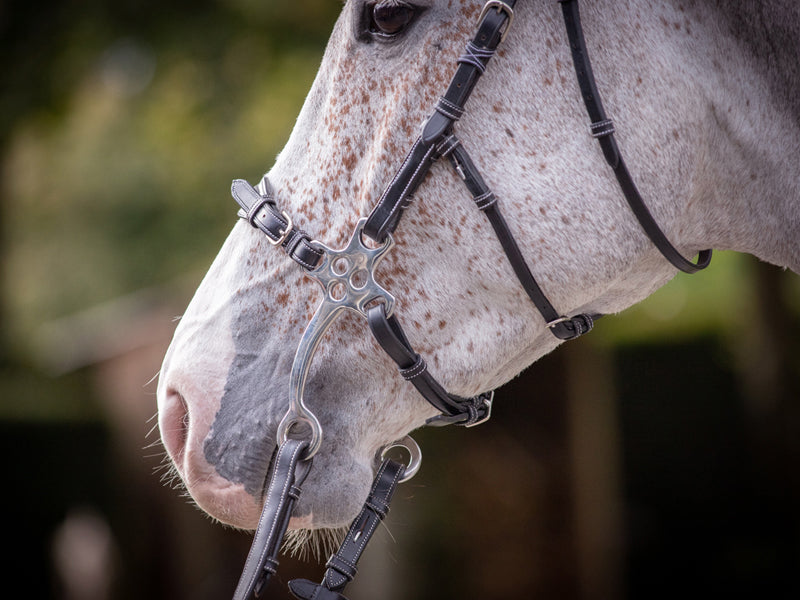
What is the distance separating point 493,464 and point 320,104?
5.71m

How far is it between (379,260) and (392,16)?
58cm

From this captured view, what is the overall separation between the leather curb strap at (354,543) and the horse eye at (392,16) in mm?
1094

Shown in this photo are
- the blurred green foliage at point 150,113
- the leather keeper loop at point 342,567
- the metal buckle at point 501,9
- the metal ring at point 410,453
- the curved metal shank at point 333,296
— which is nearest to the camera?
the metal buckle at point 501,9

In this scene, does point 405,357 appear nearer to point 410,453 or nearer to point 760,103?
point 410,453

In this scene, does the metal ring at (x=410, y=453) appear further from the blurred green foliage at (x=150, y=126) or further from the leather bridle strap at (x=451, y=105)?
the blurred green foliage at (x=150, y=126)

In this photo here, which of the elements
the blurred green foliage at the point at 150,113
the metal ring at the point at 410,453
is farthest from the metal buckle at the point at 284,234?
the blurred green foliage at the point at 150,113

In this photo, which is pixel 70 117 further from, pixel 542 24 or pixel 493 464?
pixel 542 24

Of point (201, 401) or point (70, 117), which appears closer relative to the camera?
point (201, 401)

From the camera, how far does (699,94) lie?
1.74 m

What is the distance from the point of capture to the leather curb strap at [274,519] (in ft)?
5.89

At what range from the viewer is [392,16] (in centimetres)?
178

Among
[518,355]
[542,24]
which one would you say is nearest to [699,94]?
[542,24]

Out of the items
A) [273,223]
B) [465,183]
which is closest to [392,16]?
[465,183]

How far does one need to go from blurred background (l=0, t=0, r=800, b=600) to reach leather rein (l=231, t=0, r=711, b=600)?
327cm
